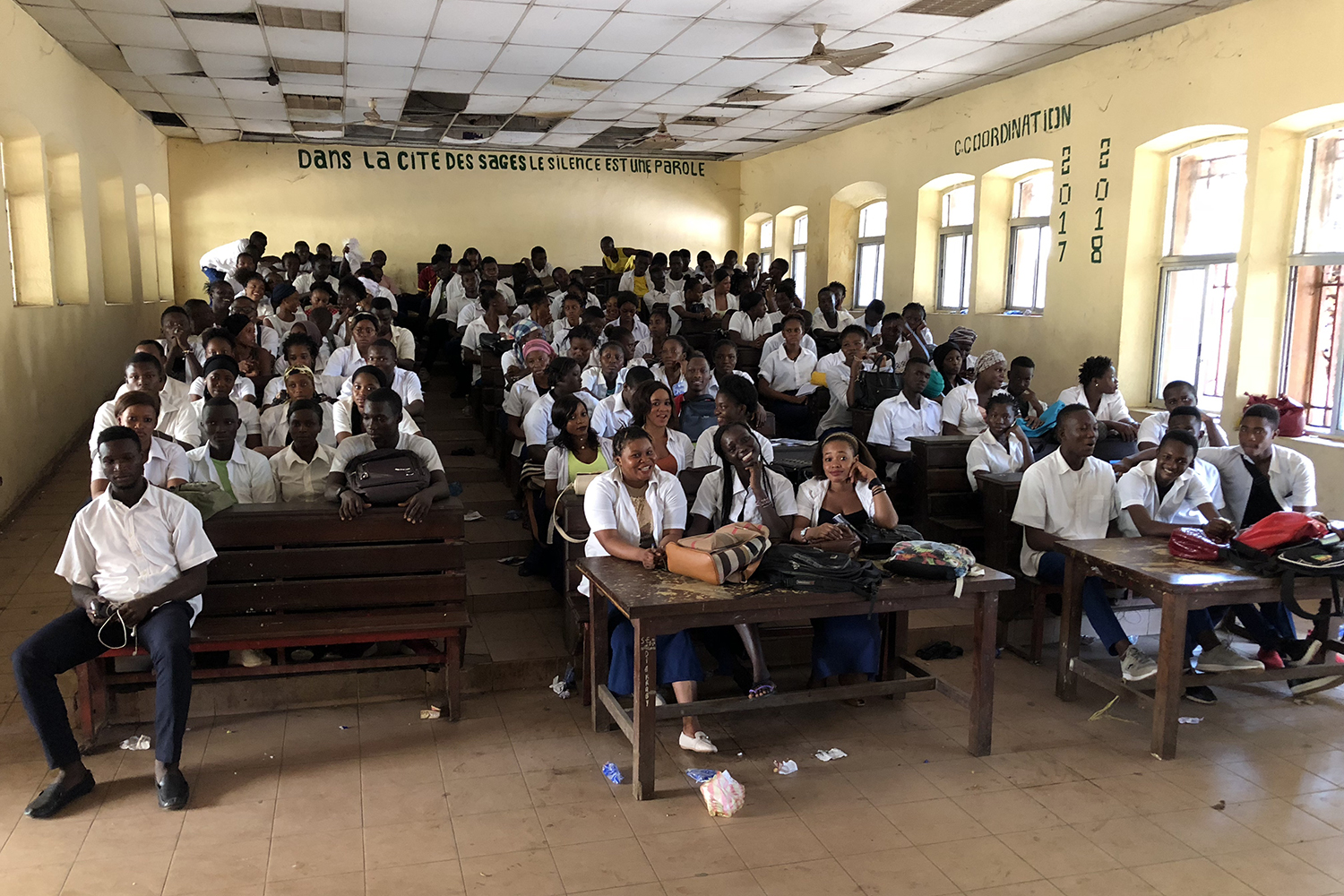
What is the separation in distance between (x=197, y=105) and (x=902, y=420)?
899cm

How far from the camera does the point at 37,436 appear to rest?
23.8 feet

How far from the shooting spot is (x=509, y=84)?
33.5 ft

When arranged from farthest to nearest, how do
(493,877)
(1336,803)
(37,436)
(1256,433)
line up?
(37,436), (1256,433), (1336,803), (493,877)

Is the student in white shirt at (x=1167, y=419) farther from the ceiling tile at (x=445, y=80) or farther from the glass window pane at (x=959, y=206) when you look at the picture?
the ceiling tile at (x=445, y=80)

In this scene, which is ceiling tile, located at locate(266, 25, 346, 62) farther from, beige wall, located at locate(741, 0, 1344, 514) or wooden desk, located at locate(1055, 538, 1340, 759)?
wooden desk, located at locate(1055, 538, 1340, 759)

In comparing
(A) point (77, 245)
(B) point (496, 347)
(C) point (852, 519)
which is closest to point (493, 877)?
(C) point (852, 519)

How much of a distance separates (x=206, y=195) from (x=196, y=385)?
9673 millimetres

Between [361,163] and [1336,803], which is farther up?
[361,163]

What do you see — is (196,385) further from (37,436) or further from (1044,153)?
(1044,153)

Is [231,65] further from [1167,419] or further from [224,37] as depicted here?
[1167,419]

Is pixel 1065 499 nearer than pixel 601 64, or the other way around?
pixel 1065 499

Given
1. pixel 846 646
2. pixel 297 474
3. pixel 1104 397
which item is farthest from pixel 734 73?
pixel 846 646

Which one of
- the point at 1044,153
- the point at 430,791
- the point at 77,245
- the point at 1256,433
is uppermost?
the point at 1044,153

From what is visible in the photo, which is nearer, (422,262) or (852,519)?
(852,519)
